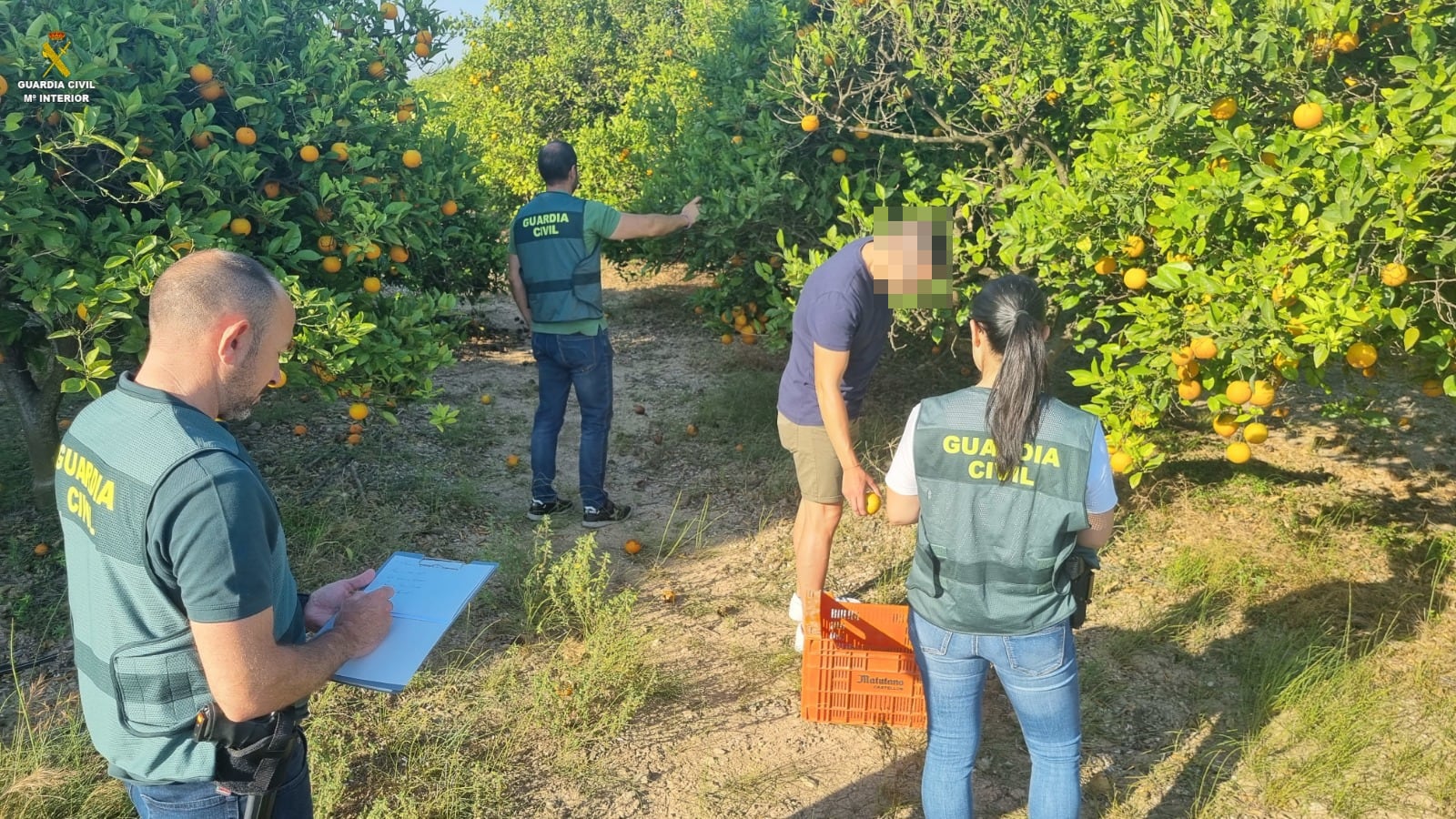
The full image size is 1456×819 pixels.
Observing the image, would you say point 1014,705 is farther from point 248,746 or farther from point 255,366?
point 255,366

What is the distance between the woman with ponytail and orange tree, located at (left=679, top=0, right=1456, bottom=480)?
142 cm

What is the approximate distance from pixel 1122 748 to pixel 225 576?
3094mm

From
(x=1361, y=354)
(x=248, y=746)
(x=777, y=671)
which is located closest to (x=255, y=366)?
(x=248, y=746)

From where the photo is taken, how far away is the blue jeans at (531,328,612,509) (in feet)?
16.6

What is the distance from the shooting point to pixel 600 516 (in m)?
5.27

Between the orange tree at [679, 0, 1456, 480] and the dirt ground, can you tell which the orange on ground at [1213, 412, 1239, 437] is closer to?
the orange tree at [679, 0, 1456, 480]

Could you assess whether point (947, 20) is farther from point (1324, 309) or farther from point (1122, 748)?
point (1122, 748)

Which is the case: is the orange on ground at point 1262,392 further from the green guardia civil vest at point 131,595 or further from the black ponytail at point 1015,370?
the green guardia civil vest at point 131,595

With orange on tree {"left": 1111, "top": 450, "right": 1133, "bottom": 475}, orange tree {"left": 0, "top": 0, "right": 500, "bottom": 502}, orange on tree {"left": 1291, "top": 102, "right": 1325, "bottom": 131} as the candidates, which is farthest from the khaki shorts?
orange tree {"left": 0, "top": 0, "right": 500, "bottom": 502}

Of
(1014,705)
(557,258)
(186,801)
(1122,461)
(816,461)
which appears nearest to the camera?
(186,801)

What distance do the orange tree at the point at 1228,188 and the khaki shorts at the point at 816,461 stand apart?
1.16 m

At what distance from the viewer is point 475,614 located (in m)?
4.26

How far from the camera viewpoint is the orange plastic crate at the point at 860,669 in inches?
136

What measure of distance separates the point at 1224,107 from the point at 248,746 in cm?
367
